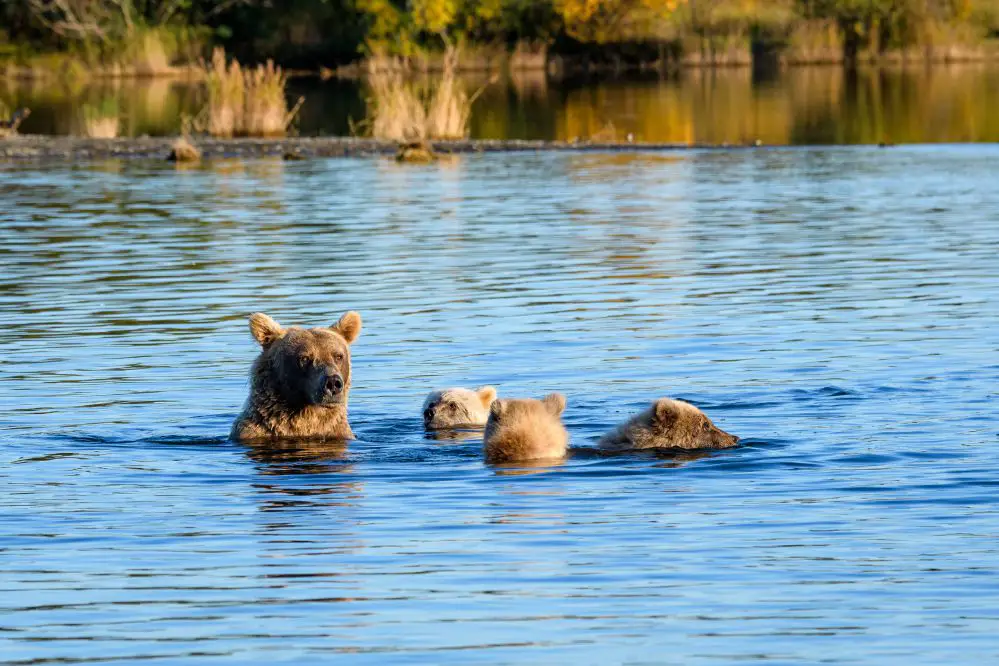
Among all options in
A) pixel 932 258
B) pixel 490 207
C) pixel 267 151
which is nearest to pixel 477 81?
pixel 267 151

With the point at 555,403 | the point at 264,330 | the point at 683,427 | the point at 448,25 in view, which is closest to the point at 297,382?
the point at 264,330

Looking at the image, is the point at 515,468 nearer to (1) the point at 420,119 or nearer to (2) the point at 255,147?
(2) the point at 255,147

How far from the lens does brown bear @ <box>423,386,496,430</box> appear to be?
1330 cm

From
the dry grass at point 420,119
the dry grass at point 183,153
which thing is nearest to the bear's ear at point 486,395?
the dry grass at point 183,153

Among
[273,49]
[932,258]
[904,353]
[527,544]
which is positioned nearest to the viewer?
[527,544]

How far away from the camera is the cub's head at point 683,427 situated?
12.1 metres

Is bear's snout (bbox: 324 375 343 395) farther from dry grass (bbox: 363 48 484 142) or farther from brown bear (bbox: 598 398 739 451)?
dry grass (bbox: 363 48 484 142)

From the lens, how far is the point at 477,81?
85.7 metres

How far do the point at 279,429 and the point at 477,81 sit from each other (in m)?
74.0

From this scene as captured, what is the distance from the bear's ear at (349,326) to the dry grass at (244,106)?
120 feet

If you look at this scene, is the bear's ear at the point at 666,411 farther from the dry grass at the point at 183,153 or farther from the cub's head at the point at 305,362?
the dry grass at the point at 183,153

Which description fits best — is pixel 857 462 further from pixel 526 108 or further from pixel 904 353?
pixel 526 108

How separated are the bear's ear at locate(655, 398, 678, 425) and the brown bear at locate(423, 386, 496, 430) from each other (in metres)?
1.53

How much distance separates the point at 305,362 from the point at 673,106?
54.9 metres
